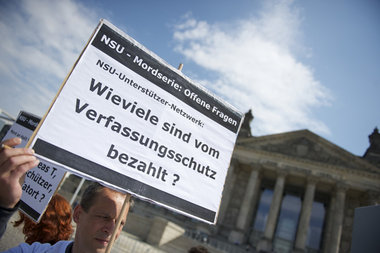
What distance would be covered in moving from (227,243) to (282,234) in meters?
8.59

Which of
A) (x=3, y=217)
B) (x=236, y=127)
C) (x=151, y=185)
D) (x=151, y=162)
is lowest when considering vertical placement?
(x=3, y=217)

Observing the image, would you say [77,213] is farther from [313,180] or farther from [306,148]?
[306,148]

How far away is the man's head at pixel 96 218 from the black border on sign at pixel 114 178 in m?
0.13

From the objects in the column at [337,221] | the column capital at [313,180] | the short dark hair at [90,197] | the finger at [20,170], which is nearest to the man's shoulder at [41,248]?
the short dark hair at [90,197]

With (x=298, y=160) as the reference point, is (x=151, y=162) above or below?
below

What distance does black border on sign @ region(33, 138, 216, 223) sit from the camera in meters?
1.83

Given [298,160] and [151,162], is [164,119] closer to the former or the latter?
[151,162]

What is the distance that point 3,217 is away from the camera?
1.33m

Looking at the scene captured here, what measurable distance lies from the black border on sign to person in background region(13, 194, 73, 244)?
174 centimetres

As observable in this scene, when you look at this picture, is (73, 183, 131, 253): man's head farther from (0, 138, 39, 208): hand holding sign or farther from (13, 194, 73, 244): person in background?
(13, 194, 73, 244): person in background

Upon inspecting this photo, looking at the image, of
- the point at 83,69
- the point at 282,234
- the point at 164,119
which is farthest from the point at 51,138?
the point at 282,234

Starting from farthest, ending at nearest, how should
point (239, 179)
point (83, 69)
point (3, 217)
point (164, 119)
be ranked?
point (239, 179) < point (164, 119) < point (83, 69) < point (3, 217)

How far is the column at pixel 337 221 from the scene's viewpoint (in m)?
24.6

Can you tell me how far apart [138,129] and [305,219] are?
28618 mm
